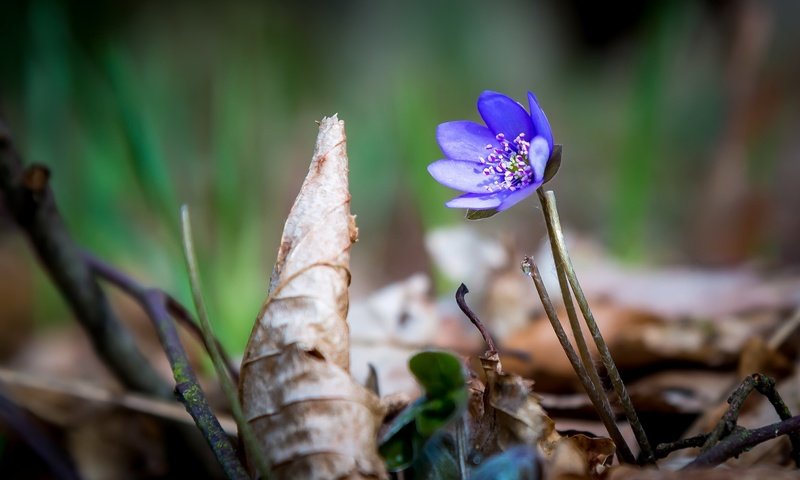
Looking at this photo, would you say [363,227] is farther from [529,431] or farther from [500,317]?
[529,431]

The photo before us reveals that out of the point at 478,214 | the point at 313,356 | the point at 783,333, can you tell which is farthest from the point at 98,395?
→ the point at 783,333

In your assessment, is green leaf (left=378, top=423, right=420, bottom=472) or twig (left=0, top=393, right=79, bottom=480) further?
twig (left=0, top=393, right=79, bottom=480)

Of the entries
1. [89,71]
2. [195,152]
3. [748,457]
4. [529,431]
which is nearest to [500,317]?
[748,457]

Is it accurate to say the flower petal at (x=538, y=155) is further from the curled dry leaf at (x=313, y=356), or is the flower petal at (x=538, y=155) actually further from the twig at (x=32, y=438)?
the twig at (x=32, y=438)

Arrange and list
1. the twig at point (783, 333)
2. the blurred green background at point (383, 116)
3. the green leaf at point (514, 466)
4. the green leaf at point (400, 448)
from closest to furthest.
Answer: the green leaf at point (514, 466)
the green leaf at point (400, 448)
the twig at point (783, 333)
the blurred green background at point (383, 116)

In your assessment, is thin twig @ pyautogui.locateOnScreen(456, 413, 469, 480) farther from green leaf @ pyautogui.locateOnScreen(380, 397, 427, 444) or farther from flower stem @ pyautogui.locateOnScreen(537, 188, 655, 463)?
flower stem @ pyautogui.locateOnScreen(537, 188, 655, 463)

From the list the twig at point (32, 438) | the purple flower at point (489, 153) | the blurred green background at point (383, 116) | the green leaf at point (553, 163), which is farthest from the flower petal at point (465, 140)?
the blurred green background at point (383, 116)

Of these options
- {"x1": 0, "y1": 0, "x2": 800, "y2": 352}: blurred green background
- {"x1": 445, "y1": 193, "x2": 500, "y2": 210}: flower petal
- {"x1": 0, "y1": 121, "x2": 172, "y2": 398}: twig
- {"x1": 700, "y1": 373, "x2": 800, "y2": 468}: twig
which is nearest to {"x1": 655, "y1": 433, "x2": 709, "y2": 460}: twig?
{"x1": 700, "y1": 373, "x2": 800, "y2": 468}: twig
